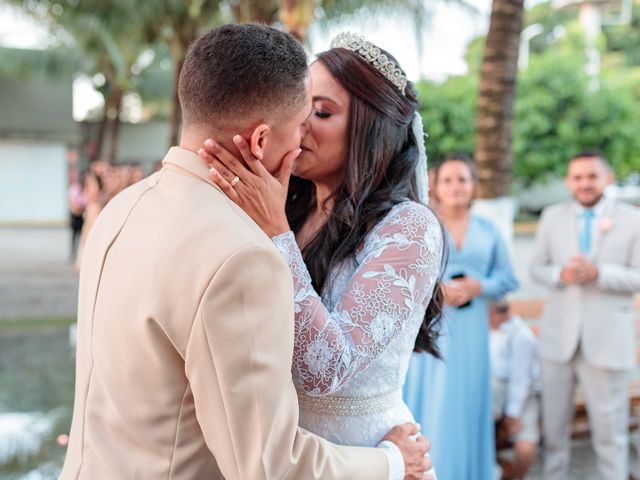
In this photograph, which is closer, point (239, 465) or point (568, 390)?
point (239, 465)

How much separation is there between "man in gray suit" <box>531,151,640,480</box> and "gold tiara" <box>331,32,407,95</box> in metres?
2.58

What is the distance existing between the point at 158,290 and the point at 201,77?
429 millimetres

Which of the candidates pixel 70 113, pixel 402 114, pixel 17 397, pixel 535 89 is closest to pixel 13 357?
pixel 17 397

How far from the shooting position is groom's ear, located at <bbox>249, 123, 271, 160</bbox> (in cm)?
149

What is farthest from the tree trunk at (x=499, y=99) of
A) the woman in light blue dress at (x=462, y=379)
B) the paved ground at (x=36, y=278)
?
the paved ground at (x=36, y=278)

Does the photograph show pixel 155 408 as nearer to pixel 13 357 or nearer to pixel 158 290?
pixel 158 290

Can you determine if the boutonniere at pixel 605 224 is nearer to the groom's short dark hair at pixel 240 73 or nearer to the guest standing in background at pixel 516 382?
the guest standing in background at pixel 516 382

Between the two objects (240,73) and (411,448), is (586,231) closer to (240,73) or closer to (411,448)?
(411,448)

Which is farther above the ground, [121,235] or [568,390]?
[121,235]

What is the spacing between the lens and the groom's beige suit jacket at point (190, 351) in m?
1.31

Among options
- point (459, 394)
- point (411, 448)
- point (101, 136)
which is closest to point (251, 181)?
point (411, 448)

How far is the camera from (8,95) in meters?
27.7

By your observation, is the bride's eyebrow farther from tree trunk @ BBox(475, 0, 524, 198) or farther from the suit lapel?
tree trunk @ BBox(475, 0, 524, 198)

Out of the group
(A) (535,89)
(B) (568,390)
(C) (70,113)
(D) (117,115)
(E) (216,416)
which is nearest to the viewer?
(E) (216,416)
